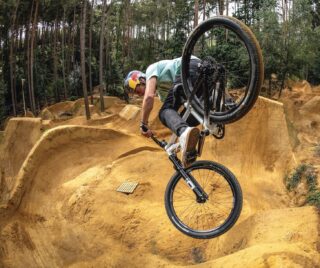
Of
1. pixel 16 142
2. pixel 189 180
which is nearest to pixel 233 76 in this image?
pixel 189 180

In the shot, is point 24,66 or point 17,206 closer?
point 17,206

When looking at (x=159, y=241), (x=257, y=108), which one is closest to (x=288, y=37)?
(x=257, y=108)

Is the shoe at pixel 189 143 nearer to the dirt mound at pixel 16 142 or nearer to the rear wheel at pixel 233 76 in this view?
the rear wheel at pixel 233 76

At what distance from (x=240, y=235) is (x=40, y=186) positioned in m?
5.43

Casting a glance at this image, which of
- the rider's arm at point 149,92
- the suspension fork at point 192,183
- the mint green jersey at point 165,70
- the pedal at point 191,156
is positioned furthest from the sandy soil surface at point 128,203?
the mint green jersey at point 165,70

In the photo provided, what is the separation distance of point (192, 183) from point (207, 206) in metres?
5.26

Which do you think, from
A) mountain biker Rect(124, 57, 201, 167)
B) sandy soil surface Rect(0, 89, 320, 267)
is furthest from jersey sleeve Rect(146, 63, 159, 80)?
sandy soil surface Rect(0, 89, 320, 267)

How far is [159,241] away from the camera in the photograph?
375 inches

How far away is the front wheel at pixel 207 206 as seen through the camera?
5078 millimetres

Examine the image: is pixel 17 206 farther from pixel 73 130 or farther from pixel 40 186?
pixel 73 130

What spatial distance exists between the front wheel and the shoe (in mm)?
246

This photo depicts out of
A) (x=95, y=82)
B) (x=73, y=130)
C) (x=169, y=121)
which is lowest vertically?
(x=95, y=82)

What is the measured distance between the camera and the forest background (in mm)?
26984

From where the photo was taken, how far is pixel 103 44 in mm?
33531
